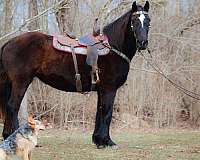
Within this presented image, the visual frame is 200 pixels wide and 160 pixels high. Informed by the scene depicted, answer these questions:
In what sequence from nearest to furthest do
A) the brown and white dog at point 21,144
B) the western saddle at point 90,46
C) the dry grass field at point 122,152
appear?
the brown and white dog at point 21,144 → the dry grass field at point 122,152 → the western saddle at point 90,46

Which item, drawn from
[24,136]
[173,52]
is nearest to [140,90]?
[173,52]

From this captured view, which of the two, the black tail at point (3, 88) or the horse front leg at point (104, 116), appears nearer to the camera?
the horse front leg at point (104, 116)

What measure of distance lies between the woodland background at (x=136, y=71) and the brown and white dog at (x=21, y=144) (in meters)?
7.95

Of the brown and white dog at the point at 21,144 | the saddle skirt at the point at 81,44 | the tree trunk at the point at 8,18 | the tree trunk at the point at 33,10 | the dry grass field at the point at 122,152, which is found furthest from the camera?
the tree trunk at the point at 8,18

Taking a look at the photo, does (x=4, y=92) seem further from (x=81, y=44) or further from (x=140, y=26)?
(x=140, y=26)

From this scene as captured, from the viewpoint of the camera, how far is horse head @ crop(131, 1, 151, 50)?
7.44 metres

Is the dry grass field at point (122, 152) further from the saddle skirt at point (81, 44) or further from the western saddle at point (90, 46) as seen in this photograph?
the saddle skirt at point (81, 44)

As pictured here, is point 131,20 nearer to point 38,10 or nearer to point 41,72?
point 41,72

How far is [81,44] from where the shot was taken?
8.00m

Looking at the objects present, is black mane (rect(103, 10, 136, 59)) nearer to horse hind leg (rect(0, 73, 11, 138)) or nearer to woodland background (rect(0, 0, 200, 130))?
horse hind leg (rect(0, 73, 11, 138))

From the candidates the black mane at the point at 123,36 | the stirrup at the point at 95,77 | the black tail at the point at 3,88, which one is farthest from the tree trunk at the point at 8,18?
the stirrup at the point at 95,77

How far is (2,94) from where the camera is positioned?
26.5 feet

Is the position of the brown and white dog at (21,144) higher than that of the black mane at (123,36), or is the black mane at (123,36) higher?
the black mane at (123,36)

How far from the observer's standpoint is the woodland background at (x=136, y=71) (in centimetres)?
1469
